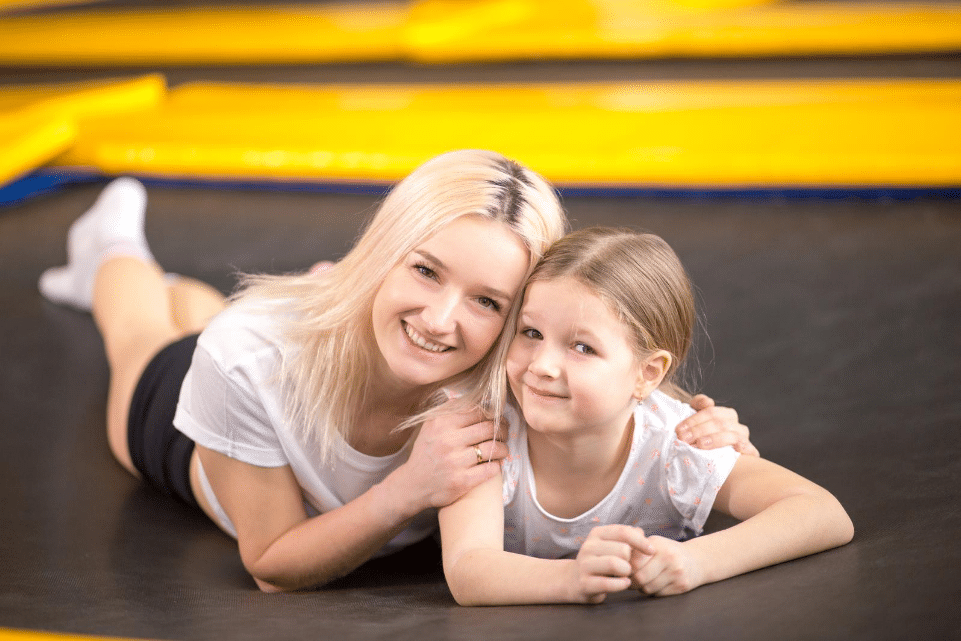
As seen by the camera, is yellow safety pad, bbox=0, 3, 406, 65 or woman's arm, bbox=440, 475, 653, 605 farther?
yellow safety pad, bbox=0, 3, 406, 65

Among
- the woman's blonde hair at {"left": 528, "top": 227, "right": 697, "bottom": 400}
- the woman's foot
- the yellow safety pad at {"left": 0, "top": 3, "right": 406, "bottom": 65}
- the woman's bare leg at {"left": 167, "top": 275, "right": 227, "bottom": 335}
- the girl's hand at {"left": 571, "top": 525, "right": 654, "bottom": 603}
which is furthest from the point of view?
the yellow safety pad at {"left": 0, "top": 3, "right": 406, "bottom": 65}

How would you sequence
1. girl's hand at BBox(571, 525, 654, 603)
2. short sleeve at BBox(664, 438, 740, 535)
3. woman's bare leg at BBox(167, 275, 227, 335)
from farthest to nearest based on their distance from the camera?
woman's bare leg at BBox(167, 275, 227, 335) < short sleeve at BBox(664, 438, 740, 535) < girl's hand at BBox(571, 525, 654, 603)

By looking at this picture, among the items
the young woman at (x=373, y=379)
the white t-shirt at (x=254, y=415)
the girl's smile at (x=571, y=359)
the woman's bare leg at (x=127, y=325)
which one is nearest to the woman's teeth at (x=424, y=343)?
the young woman at (x=373, y=379)

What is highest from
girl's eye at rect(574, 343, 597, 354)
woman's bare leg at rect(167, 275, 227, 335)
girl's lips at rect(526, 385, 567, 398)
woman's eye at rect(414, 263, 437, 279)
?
woman's eye at rect(414, 263, 437, 279)

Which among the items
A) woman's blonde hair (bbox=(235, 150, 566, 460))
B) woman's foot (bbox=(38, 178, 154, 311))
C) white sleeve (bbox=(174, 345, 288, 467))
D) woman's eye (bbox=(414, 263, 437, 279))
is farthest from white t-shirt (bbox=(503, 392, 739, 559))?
woman's foot (bbox=(38, 178, 154, 311))

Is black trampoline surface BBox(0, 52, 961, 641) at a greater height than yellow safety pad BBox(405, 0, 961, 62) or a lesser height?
lesser

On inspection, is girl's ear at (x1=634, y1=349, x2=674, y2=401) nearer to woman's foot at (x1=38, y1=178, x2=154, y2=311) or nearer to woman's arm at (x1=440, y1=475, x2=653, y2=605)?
woman's arm at (x1=440, y1=475, x2=653, y2=605)

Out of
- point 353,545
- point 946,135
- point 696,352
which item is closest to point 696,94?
point 946,135

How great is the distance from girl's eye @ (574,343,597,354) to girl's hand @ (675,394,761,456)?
8.2 inches

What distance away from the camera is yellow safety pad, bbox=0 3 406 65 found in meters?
3.53

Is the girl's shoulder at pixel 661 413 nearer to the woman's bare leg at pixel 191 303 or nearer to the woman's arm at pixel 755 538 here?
the woman's arm at pixel 755 538

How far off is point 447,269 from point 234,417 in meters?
0.37

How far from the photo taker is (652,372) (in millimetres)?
1138

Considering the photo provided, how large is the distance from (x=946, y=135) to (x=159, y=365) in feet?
6.22
